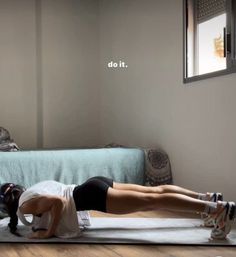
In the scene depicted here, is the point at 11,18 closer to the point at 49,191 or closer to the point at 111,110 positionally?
the point at 111,110

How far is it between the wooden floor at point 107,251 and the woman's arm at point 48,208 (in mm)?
170

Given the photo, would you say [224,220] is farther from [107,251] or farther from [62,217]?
[62,217]

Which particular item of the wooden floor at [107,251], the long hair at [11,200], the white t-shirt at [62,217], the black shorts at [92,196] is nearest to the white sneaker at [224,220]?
the wooden floor at [107,251]

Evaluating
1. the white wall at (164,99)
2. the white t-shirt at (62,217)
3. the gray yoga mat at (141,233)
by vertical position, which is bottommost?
the gray yoga mat at (141,233)

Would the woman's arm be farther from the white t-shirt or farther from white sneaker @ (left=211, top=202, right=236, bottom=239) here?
white sneaker @ (left=211, top=202, right=236, bottom=239)

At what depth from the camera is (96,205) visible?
304 cm

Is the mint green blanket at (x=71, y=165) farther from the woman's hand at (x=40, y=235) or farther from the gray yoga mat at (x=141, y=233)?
the woman's hand at (x=40, y=235)

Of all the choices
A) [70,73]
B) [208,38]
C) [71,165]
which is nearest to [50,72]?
[70,73]

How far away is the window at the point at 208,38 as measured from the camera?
373 cm

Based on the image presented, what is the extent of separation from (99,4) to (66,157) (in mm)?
2652

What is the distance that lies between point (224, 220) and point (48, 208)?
1.10 metres

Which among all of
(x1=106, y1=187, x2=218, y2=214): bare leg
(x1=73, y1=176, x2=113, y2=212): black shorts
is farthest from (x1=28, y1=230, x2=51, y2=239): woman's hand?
(x1=106, y1=187, x2=218, y2=214): bare leg

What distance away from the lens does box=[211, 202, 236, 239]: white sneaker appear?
9.49 feet

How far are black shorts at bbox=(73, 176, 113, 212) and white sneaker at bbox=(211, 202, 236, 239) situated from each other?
0.71m
